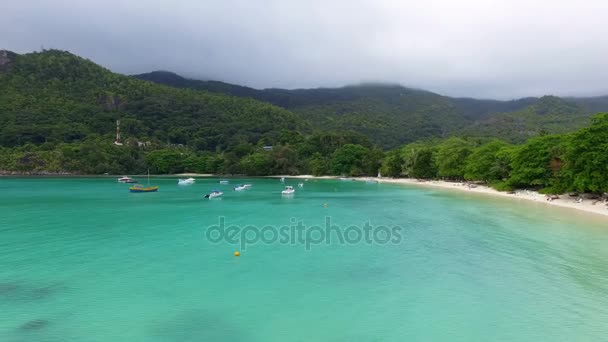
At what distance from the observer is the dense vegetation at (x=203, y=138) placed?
77.4 m

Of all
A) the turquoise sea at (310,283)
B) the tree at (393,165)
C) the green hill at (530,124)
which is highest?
the green hill at (530,124)

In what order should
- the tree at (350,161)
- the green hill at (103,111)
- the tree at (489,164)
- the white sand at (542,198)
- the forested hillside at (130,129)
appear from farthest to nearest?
the green hill at (103,111), the forested hillside at (130,129), the tree at (350,161), the tree at (489,164), the white sand at (542,198)

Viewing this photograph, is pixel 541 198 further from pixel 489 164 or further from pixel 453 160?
pixel 453 160

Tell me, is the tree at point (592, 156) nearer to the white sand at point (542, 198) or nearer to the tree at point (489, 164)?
the white sand at point (542, 198)

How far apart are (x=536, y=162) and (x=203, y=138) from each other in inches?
5261

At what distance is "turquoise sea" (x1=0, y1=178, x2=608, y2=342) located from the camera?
46.3ft

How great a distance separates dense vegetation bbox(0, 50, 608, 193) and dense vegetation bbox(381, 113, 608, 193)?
0.23 m

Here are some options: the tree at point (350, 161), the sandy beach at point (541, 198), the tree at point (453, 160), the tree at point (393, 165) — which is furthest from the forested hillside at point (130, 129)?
the sandy beach at point (541, 198)

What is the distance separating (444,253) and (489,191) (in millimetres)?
43507

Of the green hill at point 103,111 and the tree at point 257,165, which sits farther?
the green hill at point 103,111

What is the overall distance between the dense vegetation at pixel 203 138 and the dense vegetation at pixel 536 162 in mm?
233

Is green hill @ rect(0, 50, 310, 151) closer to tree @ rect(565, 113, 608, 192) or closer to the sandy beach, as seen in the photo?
the sandy beach

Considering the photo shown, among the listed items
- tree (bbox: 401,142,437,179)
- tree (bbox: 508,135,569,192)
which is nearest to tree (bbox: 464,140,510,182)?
tree (bbox: 508,135,569,192)

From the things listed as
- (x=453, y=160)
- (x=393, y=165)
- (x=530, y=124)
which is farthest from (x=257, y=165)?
(x=530, y=124)
